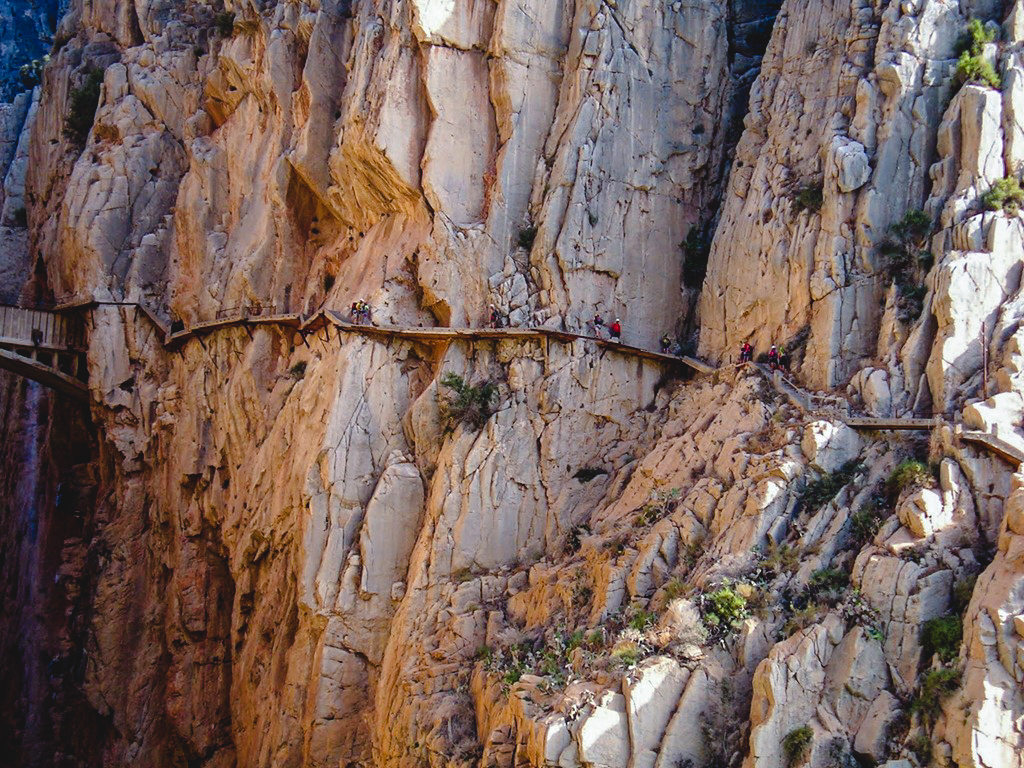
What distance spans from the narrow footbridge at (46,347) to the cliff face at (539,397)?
132 centimetres

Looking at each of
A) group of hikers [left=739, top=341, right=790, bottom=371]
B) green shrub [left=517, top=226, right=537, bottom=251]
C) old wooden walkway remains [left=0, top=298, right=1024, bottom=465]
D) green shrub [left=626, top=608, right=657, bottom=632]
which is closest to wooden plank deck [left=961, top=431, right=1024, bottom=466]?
old wooden walkway remains [left=0, top=298, right=1024, bottom=465]

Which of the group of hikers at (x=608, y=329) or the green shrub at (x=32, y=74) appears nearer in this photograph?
the group of hikers at (x=608, y=329)

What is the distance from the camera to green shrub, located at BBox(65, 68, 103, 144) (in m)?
41.9

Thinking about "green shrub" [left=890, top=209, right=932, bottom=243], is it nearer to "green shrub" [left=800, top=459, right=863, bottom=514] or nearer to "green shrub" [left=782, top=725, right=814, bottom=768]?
"green shrub" [left=800, top=459, right=863, bottom=514]

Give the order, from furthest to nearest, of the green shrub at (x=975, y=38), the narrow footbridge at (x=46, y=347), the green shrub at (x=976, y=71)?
1. the narrow footbridge at (x=46, y=347)
2. the green shrub at (x=975, y=38)
3. the green shrub at (x=976, y=71)

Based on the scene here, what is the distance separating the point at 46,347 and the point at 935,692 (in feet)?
98.5

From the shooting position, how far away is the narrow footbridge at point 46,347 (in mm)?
35875

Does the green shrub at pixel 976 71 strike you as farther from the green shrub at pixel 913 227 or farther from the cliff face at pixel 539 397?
the green shrub at pixel 913 227

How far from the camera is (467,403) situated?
27266mm

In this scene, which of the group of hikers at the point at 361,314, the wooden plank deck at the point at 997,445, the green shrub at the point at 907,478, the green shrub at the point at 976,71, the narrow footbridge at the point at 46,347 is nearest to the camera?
the wooden plank deck at the point at 997,445

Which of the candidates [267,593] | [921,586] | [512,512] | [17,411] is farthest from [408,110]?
[17,411]

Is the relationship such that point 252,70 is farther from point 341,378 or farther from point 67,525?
point 67,525

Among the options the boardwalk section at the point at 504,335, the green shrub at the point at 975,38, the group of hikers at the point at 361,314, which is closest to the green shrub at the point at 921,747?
the boardwalk section at the point at 504,335

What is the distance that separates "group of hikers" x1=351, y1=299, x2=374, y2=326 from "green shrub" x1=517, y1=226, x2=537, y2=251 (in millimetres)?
4432
